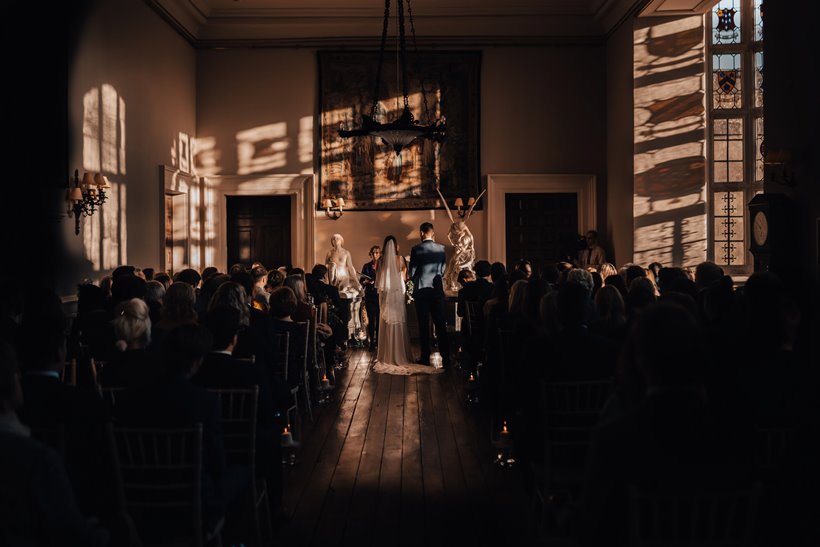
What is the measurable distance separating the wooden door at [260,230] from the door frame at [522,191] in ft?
12.1

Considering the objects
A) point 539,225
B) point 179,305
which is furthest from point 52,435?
point 539,225

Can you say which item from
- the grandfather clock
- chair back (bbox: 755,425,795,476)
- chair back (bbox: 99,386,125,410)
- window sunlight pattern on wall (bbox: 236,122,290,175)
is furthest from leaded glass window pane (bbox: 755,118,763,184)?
Answer: chair back (bbox: 99,386,125,410)

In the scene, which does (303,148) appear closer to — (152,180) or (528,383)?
(152,180)

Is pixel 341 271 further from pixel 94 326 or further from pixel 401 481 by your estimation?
pixel 401 481

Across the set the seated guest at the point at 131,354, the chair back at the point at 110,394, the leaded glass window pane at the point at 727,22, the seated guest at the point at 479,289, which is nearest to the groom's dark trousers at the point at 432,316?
the seated guest at the point at 479,289

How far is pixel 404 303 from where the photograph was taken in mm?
10398

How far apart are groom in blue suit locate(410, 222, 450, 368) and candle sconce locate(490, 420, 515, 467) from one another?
4.14 meters

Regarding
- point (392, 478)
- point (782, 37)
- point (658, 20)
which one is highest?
point (658, 20)

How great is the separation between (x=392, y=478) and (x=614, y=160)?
10.0 meters

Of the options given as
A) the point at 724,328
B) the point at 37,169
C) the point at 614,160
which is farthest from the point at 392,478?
the point at 614,160

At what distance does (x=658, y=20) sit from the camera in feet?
41.9

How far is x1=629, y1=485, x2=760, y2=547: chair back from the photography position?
7.23 ft

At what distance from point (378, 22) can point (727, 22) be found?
5791mm

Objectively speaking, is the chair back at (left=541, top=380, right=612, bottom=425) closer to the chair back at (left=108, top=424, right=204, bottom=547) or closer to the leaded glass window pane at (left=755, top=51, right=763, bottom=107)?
the chair back at (left=108, top=424, right=204, bottom=547)
